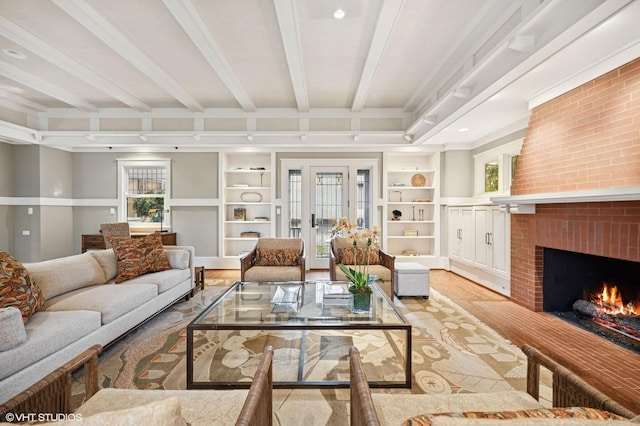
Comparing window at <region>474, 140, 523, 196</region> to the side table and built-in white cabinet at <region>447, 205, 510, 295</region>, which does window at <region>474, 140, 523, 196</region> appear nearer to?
built-in white cabinet at <region>447, 205, 510, 295</region>

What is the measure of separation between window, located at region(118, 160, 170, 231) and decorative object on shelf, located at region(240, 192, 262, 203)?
61.6 inches

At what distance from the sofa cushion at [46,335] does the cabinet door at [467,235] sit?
16.7 feet

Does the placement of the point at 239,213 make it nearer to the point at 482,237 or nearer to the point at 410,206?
the point at 410,206

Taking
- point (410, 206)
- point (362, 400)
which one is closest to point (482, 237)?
point (410, 206)

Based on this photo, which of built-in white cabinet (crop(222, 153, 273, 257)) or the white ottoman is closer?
the white ottoman

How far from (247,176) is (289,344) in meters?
4.39

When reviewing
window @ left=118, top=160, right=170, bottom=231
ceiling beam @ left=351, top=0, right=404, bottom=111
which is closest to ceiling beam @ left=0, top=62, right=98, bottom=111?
window @ left=118, top=160, right=170, bottom=231

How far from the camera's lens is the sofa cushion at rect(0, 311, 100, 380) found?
5.57 ft

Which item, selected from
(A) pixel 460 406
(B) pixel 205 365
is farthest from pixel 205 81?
(A) pixel 460 406

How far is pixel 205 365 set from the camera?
2.37 metres

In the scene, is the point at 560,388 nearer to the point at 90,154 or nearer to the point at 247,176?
the point at 247,176

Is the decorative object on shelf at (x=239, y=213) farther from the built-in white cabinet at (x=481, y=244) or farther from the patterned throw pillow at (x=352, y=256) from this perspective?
the built-in white cabinet at (x=481, y=244)

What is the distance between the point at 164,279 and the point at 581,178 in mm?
4510

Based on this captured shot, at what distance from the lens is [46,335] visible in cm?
192
